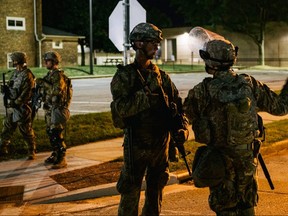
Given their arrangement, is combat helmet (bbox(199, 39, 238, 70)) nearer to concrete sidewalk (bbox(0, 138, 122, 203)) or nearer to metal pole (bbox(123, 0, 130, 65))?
metal pole (bbox(123, 0, 130, 65))

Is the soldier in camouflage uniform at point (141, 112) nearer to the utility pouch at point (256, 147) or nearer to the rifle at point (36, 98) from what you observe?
the utility pouch at point (256, 147)

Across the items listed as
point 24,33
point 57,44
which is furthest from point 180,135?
point 57,44

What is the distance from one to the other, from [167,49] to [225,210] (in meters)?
56.4

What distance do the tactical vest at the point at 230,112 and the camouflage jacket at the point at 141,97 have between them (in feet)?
1.61

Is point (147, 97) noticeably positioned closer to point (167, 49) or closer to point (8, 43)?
point (8, 43)

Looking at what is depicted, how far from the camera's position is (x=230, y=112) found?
12.9ft

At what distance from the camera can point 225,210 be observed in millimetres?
4051

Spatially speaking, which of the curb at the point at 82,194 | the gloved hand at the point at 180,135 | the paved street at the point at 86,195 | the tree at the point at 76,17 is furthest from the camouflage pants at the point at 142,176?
the tree at the point at 76,17

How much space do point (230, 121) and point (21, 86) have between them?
4.87m

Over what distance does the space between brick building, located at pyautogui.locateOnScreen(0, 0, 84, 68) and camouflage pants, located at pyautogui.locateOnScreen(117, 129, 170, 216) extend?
107 feet

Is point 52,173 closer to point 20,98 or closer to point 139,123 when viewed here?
point 20,98

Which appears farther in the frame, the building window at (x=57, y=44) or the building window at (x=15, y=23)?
the building window at (x=57, y=44)

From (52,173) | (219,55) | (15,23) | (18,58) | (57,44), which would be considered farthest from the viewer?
(57,44)

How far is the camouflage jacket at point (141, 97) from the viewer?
13.8 feet
